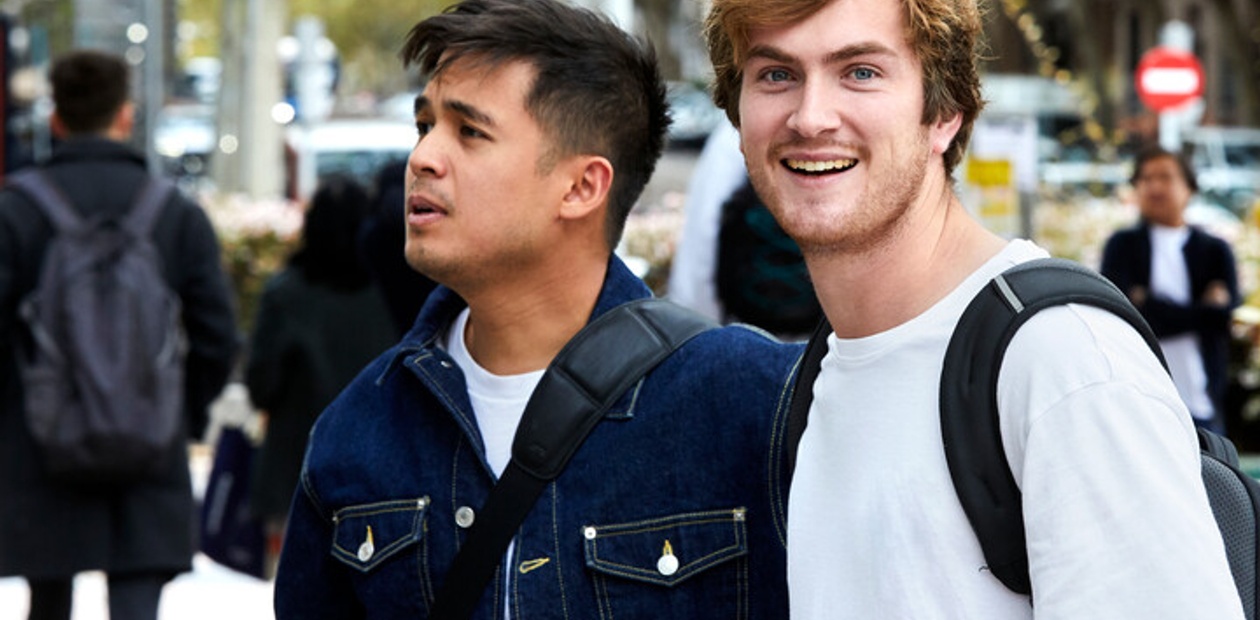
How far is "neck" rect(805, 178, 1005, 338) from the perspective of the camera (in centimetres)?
225

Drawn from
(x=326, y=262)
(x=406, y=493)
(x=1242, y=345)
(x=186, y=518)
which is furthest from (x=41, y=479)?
(x=1242, y=345)

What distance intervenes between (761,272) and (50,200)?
200 centimetres

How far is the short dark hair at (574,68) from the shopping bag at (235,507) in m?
4.99

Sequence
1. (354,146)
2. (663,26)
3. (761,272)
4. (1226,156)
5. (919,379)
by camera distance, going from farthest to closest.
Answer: (663,26) → (1226,156) → (354,146) → (761,272) → (919,379)

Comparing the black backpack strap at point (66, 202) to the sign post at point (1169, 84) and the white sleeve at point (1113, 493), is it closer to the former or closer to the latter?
the white sleeve at point (1113, 493)

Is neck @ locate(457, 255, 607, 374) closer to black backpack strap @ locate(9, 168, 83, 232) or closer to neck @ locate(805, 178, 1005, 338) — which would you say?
neck @ locate(805, 178, 1005, 338)

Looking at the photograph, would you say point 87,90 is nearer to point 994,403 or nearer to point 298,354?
point 298,354

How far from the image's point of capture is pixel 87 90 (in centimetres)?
619

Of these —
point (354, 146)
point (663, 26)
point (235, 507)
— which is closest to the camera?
point (235, 507)

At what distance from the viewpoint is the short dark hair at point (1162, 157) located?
8594 mm

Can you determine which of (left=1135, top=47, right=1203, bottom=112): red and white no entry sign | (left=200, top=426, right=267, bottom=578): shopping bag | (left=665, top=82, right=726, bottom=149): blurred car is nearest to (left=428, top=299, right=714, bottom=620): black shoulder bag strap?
(left=200, top=426, right=267, bottom=578): shopping bag

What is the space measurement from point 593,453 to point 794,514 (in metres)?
0.56

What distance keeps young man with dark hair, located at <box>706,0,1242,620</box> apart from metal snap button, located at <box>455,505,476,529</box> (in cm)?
64

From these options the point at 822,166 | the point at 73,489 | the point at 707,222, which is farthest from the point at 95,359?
the point at 822,166
